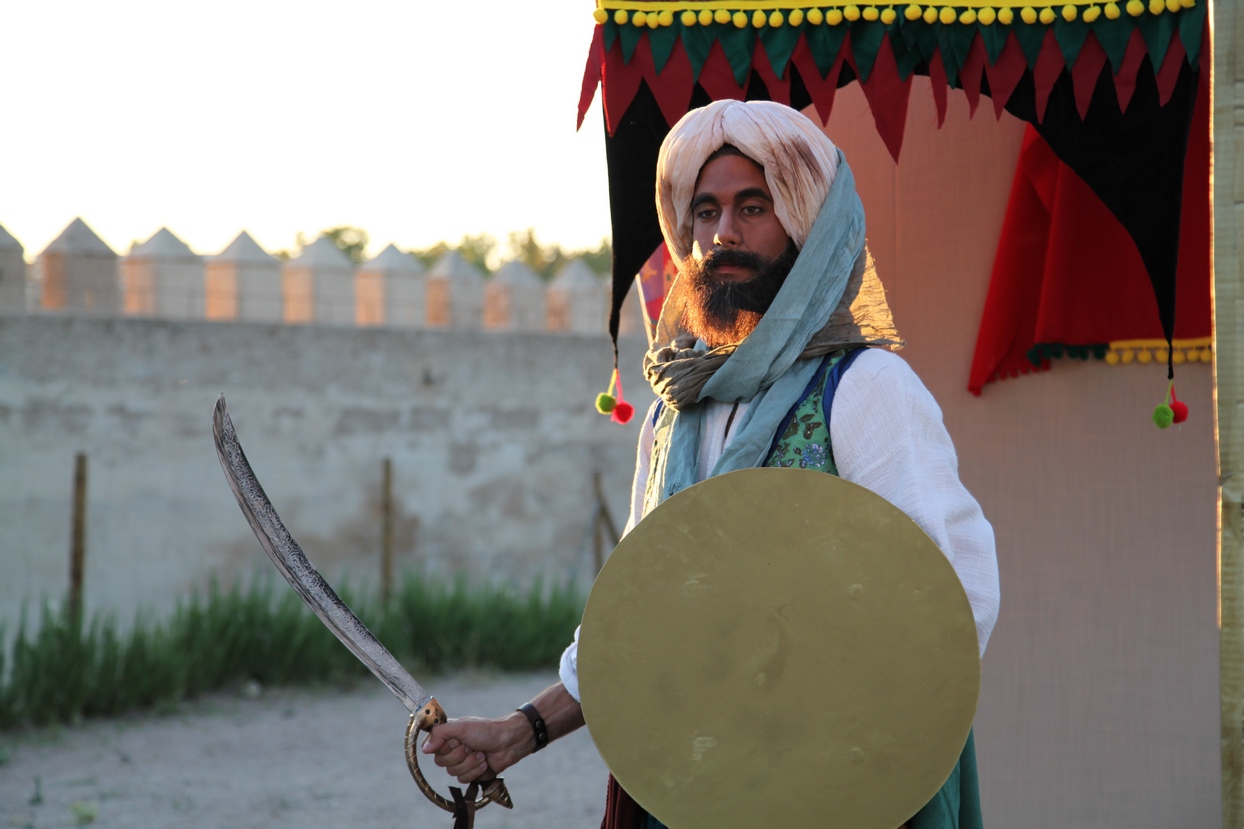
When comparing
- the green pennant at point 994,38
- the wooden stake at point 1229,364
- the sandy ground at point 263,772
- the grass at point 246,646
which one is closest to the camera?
the wooden stake at point 1229,364

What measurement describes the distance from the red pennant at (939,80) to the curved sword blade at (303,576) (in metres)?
1.50

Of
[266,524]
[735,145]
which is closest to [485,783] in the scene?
[266,524]

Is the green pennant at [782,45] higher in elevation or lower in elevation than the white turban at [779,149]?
higher

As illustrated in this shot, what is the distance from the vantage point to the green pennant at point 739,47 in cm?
Result: 245

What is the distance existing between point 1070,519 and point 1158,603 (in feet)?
0.88

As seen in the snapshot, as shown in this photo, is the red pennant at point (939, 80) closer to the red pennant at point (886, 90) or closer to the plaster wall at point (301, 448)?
the red pennant at point (886, 90)

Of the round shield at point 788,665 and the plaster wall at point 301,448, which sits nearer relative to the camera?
the round shield at point 788,665

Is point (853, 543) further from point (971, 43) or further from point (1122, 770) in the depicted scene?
point (1122, 770)

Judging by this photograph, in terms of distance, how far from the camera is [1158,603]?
295cm

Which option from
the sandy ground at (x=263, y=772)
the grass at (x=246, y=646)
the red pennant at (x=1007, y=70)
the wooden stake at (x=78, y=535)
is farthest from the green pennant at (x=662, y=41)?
the wooden stake at (x=78, y=535)

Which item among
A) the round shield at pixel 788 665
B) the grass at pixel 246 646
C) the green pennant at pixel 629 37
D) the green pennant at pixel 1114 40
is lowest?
the grass at pixel 246 646

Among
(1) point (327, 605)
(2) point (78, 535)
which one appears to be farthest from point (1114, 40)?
(2) point (78, 535)

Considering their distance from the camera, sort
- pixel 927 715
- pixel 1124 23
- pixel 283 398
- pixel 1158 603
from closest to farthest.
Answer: pixel 927 715 < pixel 1124 23 < pixel 1158 603 < pixel 283 398

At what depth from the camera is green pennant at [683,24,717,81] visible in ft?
8.05
